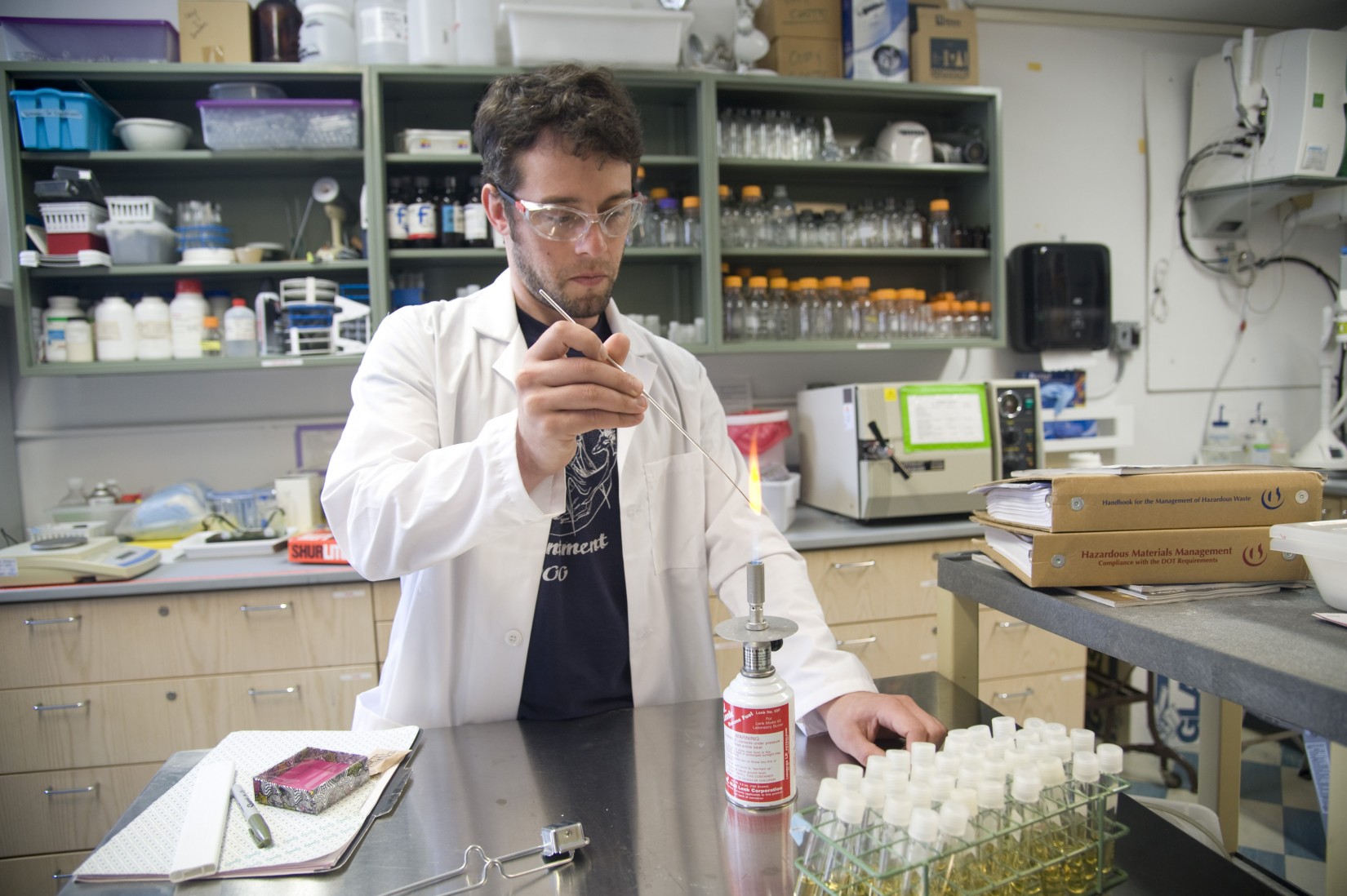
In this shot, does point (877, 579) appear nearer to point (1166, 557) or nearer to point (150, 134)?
point (1166, 557)

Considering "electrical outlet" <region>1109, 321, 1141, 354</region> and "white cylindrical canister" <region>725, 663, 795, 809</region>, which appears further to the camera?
"electrical outlet" <region>1109, 321, 1141, 354</region>

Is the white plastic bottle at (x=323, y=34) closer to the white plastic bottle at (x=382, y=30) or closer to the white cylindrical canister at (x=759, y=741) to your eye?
the white plastic bottle at (x=382, y=30)

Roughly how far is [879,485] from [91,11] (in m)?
3.04

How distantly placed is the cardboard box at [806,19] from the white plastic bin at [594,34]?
0.40 meters

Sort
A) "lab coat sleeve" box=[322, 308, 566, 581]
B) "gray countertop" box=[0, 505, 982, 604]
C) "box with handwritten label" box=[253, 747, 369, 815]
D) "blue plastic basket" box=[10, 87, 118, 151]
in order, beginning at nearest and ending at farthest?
1. "box with handwritten label" box=[253, 747, 369, 815]
2. "lab coat sleeve" box=[322, 308, 566, 581]
3. "gray countertop" box=[0, 505, 982, 604]
4. "blue plastic basket" box=[10, 87, 118, 151]

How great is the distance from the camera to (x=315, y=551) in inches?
86.7

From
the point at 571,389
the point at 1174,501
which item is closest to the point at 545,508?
the point at 571,389

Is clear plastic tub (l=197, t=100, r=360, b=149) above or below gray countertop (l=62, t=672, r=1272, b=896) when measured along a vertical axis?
above

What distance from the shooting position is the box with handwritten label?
860mm

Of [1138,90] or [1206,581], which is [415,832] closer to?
[1206,581]

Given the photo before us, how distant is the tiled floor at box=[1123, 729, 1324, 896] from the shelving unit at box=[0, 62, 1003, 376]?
5.22 feet

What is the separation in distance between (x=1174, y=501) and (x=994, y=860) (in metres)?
0.44

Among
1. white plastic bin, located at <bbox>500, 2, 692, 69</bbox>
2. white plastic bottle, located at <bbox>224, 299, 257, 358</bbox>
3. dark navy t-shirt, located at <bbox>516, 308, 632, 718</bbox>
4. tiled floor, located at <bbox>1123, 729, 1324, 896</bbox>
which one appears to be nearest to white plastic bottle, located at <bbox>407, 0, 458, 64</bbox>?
white plastic bin, located at <bbox>500, 2, 692, 69</bbox>

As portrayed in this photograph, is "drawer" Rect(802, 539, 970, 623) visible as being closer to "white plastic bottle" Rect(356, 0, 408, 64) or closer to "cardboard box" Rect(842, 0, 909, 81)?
"cardboard box" Rect(842, 0, 909, 81)
